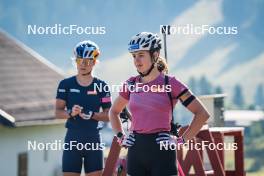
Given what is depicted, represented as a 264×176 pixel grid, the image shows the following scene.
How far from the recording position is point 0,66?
27.6 m

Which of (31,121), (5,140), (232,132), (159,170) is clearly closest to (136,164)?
(159,170)

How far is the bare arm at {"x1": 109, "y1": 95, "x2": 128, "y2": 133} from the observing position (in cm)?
661

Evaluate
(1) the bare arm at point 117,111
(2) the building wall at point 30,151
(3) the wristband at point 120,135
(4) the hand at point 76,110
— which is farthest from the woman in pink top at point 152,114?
(2) the building wall at point 30,151

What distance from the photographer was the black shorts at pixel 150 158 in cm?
611

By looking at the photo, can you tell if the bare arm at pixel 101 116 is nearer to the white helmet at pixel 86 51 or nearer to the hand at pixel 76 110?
the hand at pixel 76 110

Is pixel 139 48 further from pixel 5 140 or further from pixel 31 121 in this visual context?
pixel 31 121

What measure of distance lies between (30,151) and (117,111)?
56.6 feet

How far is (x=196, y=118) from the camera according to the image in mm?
6223

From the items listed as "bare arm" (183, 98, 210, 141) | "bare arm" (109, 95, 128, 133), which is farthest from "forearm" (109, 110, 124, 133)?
"bare arm" (183, 98, 210, 141)

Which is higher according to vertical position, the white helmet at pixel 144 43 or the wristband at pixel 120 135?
the white helmet at pixel 144 43

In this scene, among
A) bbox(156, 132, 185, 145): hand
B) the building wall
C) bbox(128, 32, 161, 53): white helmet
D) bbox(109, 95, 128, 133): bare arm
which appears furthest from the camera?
the building wall

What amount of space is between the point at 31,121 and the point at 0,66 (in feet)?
19.2

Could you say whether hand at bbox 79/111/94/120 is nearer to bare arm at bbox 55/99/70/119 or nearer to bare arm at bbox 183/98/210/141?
bare arm at bbox 55/99/70/119

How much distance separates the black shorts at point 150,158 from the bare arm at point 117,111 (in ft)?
1.60
